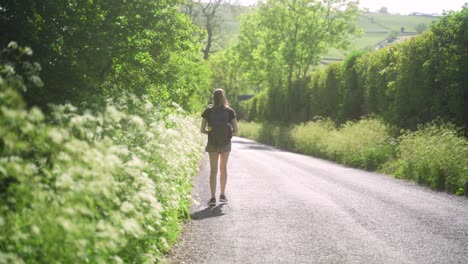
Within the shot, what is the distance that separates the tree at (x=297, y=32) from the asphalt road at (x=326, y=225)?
93.1ft

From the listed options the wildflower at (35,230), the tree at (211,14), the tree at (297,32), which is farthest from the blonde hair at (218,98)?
the tree at (211,14)

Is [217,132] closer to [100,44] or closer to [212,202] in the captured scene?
[212,202]

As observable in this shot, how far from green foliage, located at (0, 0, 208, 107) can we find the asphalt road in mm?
2652

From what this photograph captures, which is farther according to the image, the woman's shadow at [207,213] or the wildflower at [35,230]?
the woman's shadow at [207,213]

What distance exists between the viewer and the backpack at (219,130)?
936 centimetres

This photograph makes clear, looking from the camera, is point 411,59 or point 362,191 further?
point 411,59

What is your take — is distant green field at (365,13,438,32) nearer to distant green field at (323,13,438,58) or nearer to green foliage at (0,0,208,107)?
distant green field at (323,13,438,58)

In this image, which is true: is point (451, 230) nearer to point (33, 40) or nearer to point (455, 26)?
point (33, 40)

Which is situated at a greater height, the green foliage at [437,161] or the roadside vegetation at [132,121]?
the roadside vegetation at [132,121]

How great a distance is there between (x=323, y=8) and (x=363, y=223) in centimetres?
3369

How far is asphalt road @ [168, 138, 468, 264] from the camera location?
594 centimetres

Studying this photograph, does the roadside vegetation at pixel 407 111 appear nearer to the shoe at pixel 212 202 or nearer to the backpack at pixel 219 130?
the backpack at pixel 219 130

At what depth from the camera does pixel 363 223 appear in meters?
7.61

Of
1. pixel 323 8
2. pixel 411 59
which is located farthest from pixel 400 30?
pixel 411 59
